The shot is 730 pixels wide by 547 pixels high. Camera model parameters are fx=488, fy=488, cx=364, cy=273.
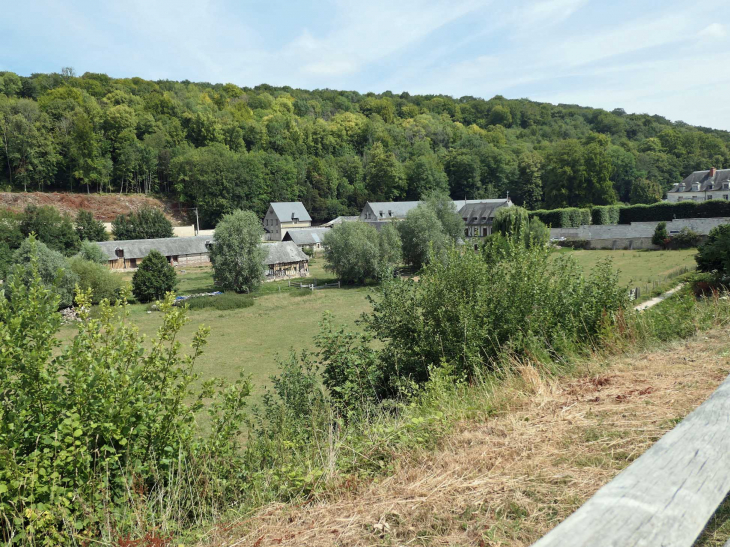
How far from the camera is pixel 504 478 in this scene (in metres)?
2.97

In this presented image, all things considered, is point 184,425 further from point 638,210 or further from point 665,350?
point 638,210

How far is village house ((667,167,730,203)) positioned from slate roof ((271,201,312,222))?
56043mm

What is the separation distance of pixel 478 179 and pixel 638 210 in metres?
43.5

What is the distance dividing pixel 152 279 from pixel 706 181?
247 ft

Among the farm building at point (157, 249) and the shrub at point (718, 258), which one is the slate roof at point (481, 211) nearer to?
the farm building at point (157, 249)

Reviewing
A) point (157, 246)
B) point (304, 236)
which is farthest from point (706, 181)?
point (157, 246)

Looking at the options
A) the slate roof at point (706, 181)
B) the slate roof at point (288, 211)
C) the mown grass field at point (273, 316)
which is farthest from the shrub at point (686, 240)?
the slate roof at point (288, 211)

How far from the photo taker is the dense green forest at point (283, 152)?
248 ft

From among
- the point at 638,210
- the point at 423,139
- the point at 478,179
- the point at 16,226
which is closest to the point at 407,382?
the point at 16,226

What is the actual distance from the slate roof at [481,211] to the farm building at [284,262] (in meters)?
29.7

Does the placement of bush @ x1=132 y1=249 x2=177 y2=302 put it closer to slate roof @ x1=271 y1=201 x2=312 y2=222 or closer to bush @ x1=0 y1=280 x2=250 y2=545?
bush @ x1=0 y1=280 x2=250 y2=545

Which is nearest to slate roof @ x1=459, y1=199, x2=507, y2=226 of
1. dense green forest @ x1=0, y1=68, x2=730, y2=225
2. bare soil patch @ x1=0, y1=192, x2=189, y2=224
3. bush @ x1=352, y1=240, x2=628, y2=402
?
dense green forest @ x1=0, y1=68, x2=730, y2=225

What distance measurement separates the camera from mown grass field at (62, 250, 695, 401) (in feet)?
65.1

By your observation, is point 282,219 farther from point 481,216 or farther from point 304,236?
point 481,216
